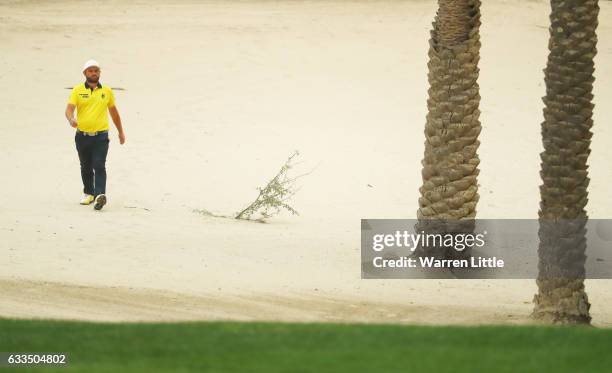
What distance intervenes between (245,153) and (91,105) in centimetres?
847

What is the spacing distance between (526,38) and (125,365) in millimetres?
28769

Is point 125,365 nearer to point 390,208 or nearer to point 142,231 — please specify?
point 142,231

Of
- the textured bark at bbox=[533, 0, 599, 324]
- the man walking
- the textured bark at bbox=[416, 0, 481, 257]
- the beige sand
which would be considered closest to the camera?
the textured bark at bbox=[533, 0, 599, 324]

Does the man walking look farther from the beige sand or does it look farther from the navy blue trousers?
the beige sand

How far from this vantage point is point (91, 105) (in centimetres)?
1617

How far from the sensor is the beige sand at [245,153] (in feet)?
41.7

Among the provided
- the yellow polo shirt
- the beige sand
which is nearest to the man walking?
the yellow polo shirt

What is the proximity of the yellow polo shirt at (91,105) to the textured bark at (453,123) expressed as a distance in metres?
4.41

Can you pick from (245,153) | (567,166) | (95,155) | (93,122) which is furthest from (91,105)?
(245,153)

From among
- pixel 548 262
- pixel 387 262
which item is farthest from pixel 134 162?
pixel 548 262

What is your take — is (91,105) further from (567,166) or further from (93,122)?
(567,166)

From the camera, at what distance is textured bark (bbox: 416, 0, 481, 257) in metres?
13.9

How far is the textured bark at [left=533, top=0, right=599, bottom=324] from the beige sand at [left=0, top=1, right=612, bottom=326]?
530 mm

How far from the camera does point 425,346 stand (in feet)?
27.8
